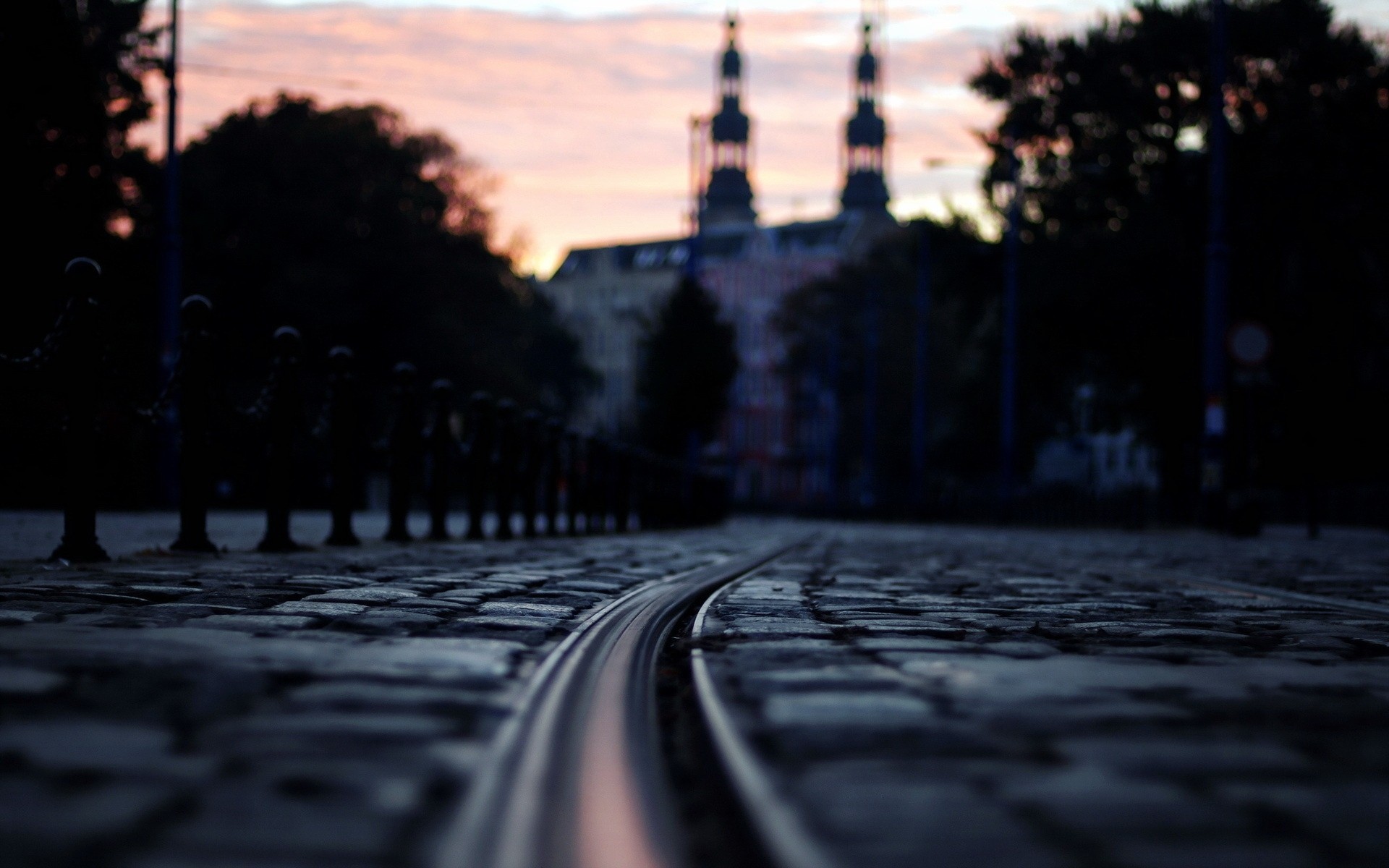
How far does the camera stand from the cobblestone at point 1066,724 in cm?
275

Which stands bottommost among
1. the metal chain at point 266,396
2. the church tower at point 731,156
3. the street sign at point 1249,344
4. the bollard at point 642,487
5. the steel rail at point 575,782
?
the steel rail at point 575,782

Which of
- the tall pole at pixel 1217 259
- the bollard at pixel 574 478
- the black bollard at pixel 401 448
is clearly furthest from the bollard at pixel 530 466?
the tall pole at pixel 1217 259

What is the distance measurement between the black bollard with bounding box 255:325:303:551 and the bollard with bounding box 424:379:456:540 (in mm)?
3579

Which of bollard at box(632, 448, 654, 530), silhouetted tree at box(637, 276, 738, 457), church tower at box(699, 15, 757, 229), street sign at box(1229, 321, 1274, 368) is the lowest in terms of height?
bollard at box(632, 448, 654, 530)

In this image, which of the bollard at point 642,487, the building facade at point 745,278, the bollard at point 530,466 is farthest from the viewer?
the building facade at point 745,278

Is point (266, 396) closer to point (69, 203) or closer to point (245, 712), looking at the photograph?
point (245, 712)

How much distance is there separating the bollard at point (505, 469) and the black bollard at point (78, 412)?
27.2 ft

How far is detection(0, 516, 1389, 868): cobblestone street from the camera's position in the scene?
2.69 metres

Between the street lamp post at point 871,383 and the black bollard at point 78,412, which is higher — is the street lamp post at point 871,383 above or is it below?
above

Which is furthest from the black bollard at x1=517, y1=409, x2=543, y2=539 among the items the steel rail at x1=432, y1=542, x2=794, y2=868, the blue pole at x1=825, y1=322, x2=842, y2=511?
the blue pole at x1=825, y1=322, x2=842, y2=511

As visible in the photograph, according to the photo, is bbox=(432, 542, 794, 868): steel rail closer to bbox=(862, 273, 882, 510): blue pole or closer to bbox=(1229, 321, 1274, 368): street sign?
bbox=(1229, 321, 1274, 368): street sign

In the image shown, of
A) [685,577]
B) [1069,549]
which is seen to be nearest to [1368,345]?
[1069,549]

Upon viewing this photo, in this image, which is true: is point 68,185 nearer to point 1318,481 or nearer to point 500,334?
point 1318,481

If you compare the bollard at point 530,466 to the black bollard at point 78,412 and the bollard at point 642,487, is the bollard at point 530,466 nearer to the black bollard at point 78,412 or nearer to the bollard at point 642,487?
the bollard at point 642,487
